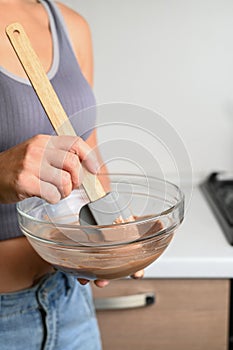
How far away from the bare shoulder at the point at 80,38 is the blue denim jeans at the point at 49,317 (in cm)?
38

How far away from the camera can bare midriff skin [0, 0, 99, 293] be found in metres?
0.93

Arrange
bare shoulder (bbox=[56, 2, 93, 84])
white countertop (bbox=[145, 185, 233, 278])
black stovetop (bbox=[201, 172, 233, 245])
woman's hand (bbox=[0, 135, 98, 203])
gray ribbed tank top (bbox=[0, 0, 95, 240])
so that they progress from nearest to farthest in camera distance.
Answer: woman's hand (bbox=[0, 135, 98, 203]) → gray ribbed tank top (bbox=[0, 0, 95, 240]) → bare shoulder (bbox=[56, 2, 93, 84]) → white countertop (bbox=[145, 185, 233, 278]) → black stovetop (bbox=[201, 172, 233, 245])

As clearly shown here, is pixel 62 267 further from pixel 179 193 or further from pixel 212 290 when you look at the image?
pixel 212 290

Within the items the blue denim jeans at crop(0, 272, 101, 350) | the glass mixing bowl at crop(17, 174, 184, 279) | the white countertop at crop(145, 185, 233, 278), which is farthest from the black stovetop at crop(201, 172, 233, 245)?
the glass mixing bowl at crop(17, 174, 184, 279)

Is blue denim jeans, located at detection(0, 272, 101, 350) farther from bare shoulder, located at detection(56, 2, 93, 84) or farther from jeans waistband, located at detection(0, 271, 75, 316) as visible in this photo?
bare shoulder, located at detection(56, 2, 93, 84)

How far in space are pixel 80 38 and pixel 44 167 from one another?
18.7 inches

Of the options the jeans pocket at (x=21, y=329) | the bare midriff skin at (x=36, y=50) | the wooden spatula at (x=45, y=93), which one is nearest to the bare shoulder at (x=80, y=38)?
the bare midriff skin at (x=36, y=50)

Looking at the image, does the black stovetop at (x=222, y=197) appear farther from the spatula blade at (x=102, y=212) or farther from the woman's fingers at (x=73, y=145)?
the woman's fingers at (x=73, y=145)

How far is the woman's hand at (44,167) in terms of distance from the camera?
2.27ft

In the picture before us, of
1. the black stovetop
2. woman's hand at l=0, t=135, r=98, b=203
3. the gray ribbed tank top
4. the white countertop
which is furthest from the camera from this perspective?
the black stovetop

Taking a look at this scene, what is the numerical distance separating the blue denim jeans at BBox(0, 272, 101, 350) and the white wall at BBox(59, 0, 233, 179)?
28.4 inches

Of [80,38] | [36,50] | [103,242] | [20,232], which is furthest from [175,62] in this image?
[103,242]

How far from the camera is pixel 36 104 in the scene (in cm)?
92

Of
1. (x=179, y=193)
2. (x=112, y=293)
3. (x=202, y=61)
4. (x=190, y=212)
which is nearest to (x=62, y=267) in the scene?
(x=179, y=193)
